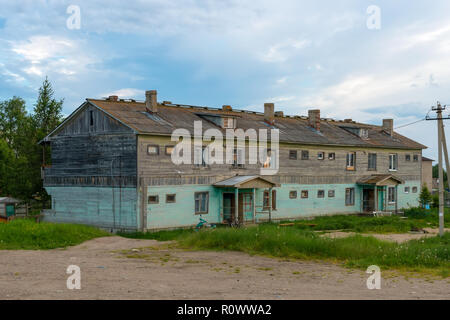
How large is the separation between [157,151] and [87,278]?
47.8ft

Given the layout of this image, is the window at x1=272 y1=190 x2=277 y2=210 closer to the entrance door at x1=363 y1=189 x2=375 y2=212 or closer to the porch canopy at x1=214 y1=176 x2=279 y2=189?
the porch canopy at x1=214 y1=176 x2=279 y2=189

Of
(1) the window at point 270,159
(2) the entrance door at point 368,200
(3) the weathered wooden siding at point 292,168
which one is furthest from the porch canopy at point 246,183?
(2) the entrance door at point 368,200

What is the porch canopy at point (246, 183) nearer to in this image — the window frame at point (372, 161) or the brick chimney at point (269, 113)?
the brick chimney at point (269, 113)

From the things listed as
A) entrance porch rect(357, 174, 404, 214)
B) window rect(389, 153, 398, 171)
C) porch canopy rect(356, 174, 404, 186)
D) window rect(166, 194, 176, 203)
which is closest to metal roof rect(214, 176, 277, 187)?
window rect(166, 194, 176, 203)

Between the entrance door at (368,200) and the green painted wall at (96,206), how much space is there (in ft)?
74.6

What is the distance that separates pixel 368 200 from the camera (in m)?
43.4

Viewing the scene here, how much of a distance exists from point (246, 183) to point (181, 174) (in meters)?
4.42

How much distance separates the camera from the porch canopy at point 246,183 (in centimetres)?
3133

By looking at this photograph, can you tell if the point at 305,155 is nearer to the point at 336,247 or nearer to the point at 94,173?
the point at 94,173

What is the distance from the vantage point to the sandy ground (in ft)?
42.7

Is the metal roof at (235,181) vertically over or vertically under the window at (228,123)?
under

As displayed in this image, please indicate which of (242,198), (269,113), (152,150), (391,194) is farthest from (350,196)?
(152,150)

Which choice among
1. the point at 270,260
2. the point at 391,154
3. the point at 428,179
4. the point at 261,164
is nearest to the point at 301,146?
the point at 261,164
